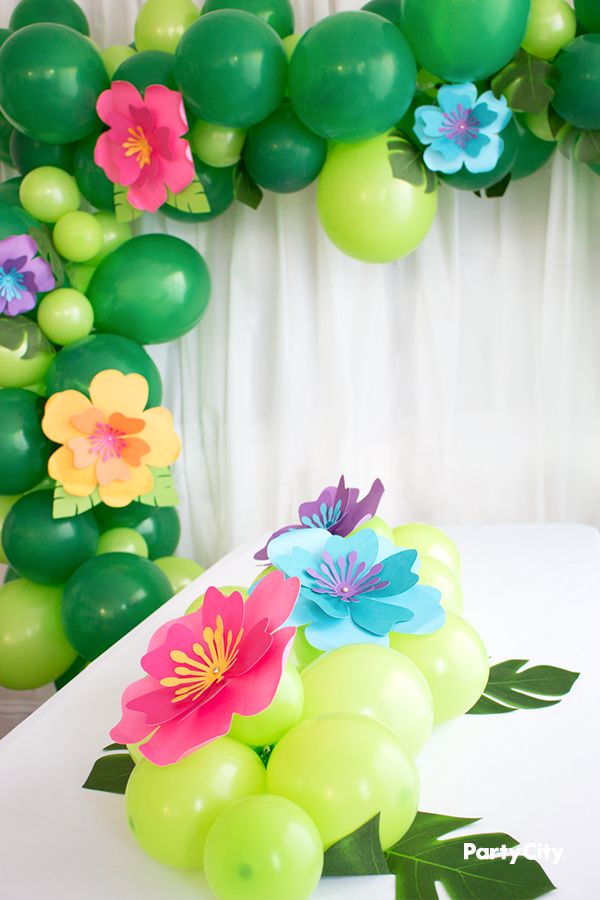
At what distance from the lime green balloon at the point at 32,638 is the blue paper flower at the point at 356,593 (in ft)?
3.15

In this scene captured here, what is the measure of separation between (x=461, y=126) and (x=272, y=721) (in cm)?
129

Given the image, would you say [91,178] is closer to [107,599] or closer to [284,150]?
[284,150]

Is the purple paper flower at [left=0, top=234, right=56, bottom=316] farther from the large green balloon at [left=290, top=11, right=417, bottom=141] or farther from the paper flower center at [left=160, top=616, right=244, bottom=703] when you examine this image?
the paper flower center at [left=160, top=616, right=244, bottom=703]

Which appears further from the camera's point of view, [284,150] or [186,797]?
[284,150]

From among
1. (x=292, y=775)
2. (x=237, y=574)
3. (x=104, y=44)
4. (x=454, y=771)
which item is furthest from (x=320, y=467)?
(x=292, y=775)

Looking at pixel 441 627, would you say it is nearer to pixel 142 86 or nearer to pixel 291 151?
pixel 291 151

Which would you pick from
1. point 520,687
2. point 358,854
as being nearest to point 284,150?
point 520,687

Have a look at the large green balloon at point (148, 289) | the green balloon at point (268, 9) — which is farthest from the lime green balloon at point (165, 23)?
the large green balloon at point (148, 289)

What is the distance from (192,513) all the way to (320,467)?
0.37 meters

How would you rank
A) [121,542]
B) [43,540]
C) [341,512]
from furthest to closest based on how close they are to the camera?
[121,542]
[43,540]
[341,512]

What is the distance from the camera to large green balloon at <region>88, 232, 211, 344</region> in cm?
183

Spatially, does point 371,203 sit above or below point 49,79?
below

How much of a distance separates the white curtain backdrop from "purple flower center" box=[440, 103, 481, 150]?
1.00 feet

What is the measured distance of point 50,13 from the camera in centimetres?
191
